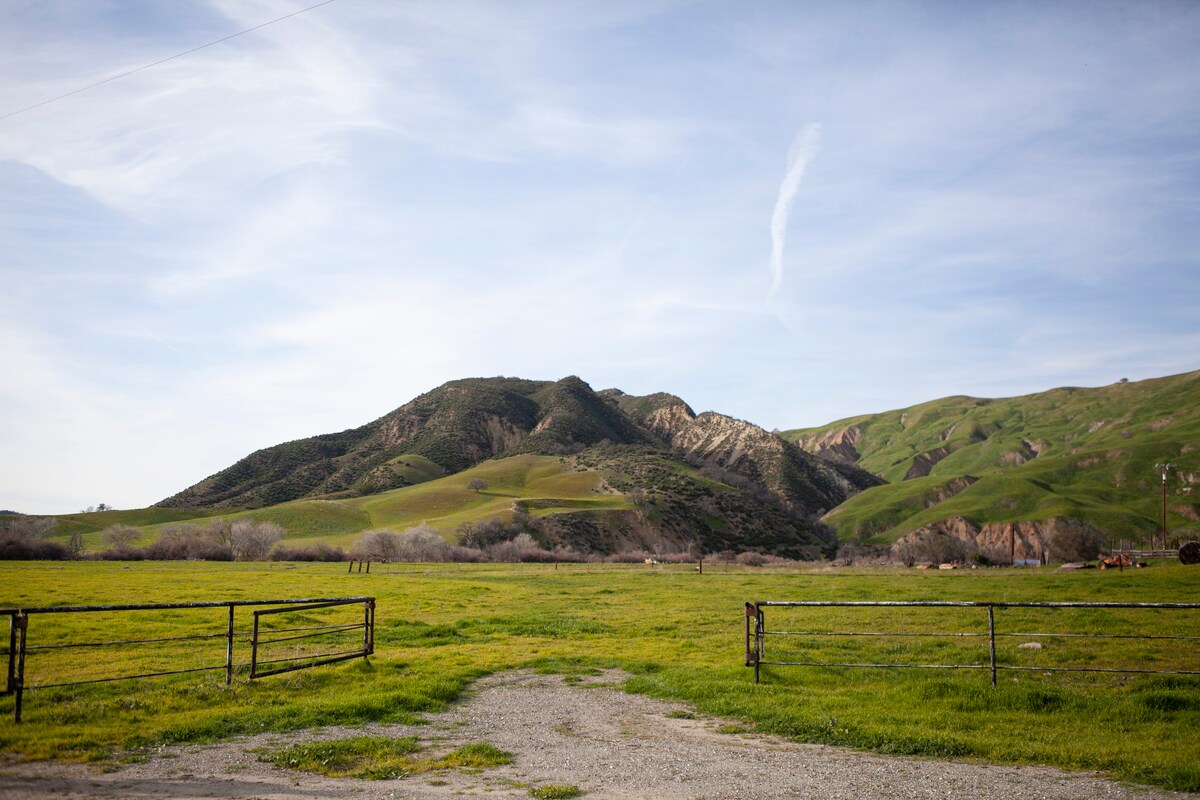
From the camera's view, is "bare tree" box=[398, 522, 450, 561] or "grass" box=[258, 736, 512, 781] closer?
"grass" box=[258, 736, 512, 781]

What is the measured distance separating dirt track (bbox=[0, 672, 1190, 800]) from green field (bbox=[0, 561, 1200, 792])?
0.69 metres

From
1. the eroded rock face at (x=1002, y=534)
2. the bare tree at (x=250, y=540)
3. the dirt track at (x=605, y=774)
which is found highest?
the dirt track at (x=605, y=774)

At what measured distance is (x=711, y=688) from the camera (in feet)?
49.3

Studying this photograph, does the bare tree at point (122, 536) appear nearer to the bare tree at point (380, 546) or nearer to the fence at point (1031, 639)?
the bare tree at point (380, 546)

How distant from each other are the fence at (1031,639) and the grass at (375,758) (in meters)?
6.20

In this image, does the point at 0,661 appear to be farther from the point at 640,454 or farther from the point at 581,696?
the point at 640,454

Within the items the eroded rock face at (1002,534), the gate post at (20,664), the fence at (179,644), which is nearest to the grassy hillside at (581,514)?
the eroded rock face at (1002,534)

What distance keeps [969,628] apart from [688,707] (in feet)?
48.3

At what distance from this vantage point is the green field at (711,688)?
11.0 m

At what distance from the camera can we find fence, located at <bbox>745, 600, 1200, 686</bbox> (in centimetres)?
1456

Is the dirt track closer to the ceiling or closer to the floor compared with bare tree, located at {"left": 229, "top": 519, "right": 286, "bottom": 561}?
closer to the ceiling

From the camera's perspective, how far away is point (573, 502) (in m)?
138

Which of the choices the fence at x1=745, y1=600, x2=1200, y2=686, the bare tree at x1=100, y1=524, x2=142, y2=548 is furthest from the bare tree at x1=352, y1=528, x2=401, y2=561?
the fence at x1=745, y1=600, x2=1200, y2=686

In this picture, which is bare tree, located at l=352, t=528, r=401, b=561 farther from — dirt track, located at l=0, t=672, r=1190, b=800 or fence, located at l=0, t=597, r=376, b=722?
dirt track, located at l=0, t=672, r=1190, b=800
